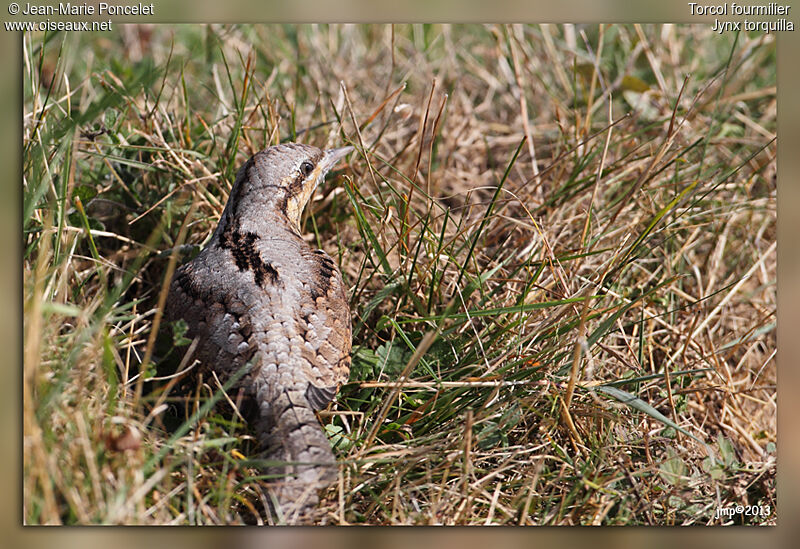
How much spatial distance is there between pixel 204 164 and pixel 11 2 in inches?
45.4

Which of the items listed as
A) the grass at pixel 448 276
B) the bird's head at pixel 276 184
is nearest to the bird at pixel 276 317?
the bird's head at pixel 276 184

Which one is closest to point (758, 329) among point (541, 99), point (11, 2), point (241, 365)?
point (541, 99)

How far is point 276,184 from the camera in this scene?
3.18m

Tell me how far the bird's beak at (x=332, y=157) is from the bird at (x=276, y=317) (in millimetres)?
92

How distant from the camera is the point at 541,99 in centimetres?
449

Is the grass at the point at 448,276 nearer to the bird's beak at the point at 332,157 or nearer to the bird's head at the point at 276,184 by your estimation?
the bird's beak at the point at 332,157

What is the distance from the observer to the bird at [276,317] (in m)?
2.39

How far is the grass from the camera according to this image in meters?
2.49

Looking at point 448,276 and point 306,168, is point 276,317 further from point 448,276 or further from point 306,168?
point 448,276

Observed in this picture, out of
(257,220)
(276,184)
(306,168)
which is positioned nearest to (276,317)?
(257,220)

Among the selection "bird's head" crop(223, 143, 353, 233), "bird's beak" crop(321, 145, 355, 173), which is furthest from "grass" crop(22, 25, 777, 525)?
"bird's head" crop(223, 143, 353, 233)

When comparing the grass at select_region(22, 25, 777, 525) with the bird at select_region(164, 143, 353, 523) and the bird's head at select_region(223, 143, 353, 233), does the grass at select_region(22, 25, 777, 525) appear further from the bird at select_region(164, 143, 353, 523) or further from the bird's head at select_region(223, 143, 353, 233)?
the bird's head at select_region(223, 143, 353, 233)

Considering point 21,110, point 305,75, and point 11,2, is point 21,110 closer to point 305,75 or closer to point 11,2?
point 11,2

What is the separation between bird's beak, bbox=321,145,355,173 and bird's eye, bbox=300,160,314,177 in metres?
0.07
